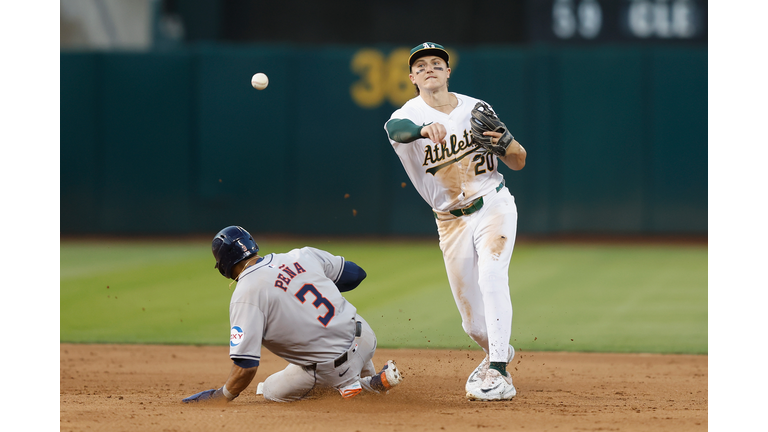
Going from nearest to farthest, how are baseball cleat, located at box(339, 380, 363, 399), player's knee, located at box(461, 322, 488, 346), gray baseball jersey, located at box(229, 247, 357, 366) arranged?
gray baseball jersey, located at box(229, 247, 357, 366), baseball cleat, located at box(339, 380, 363, 399), player's knee, located at box(461, 322, 488, 346)

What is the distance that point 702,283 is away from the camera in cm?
917

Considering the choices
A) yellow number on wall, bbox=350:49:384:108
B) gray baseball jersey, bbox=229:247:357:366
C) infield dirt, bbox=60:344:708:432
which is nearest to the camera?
infield dirt, bbox=60:344:708:432

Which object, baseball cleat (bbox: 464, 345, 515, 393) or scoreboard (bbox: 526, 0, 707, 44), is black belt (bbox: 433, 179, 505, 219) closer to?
baseball cleat (bbox: 464, 345, 515, 393)

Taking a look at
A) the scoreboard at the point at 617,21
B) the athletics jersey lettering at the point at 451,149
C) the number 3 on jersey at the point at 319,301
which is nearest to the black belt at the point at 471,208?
the athletics jersey lettering at the point at 451,149

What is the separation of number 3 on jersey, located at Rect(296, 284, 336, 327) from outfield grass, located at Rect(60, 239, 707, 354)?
2.20 metres

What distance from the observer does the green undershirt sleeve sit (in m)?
4.06

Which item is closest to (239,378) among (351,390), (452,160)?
(351,390)

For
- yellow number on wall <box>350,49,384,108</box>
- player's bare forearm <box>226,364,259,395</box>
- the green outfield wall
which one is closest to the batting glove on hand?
player's bare forearm <box>226,364,259,395</box>

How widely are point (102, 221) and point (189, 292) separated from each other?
6371 mm

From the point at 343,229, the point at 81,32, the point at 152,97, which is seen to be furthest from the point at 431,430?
the point at 81,32

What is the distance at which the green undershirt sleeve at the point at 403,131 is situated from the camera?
406 centimetres

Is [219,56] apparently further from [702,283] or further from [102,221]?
[702,283]

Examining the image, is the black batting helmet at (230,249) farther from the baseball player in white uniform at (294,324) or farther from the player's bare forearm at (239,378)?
the player's bare forearm at (239,378)

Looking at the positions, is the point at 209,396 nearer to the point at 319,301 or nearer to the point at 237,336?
the point at 237,336
